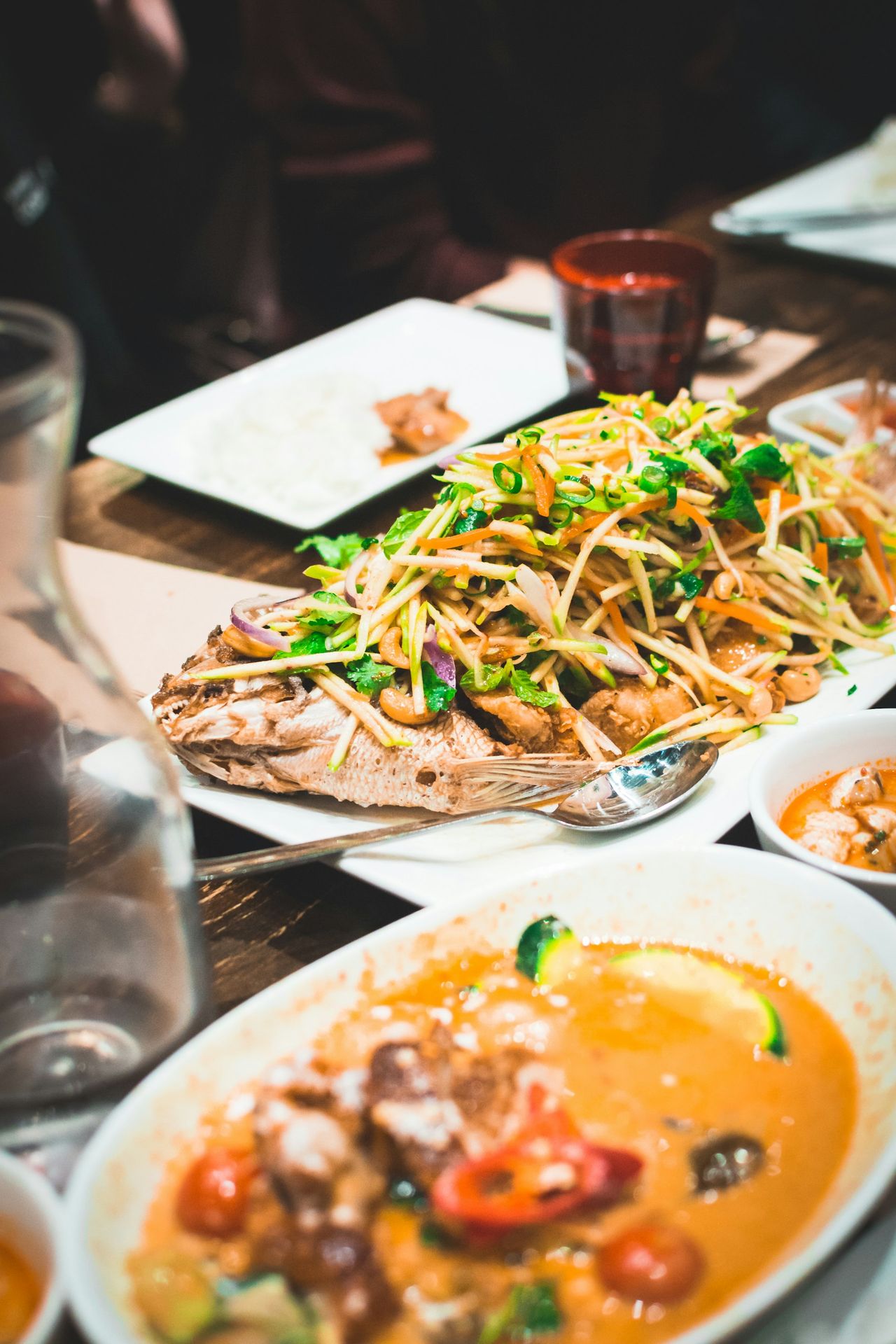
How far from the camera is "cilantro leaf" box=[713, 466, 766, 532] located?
1977 mm

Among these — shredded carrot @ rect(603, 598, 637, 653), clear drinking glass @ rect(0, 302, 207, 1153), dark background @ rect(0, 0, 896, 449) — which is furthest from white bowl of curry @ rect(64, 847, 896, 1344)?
dark background @ rect(0, 0, 896, 449)

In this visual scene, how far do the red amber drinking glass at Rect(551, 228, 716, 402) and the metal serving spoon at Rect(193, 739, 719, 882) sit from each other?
1.39 metres

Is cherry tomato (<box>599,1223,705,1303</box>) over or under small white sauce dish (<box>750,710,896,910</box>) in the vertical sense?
over

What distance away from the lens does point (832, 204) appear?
439cm

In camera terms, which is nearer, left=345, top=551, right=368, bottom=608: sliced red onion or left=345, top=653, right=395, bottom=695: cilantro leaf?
left=345, top=653, right=395, bottom=695: cilantro leaf

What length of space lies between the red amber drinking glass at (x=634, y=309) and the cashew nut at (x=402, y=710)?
1.40 metres

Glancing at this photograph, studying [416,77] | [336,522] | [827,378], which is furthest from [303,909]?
[416,77]

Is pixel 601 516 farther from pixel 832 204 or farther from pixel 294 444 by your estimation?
pixel 832 204

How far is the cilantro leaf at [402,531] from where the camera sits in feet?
6.22

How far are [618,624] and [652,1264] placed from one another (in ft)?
3.64

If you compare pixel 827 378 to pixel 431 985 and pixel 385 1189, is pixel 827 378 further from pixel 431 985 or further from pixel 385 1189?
pixel 385 1189

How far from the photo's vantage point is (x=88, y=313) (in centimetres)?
488

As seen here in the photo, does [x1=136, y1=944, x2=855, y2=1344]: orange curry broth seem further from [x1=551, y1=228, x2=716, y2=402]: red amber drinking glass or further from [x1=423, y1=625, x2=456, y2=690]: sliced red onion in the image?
[x1=551, y1=228, x2=716, y2=402]: red amber drinking glass

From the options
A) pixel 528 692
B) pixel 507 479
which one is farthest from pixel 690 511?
pixel 528 692
